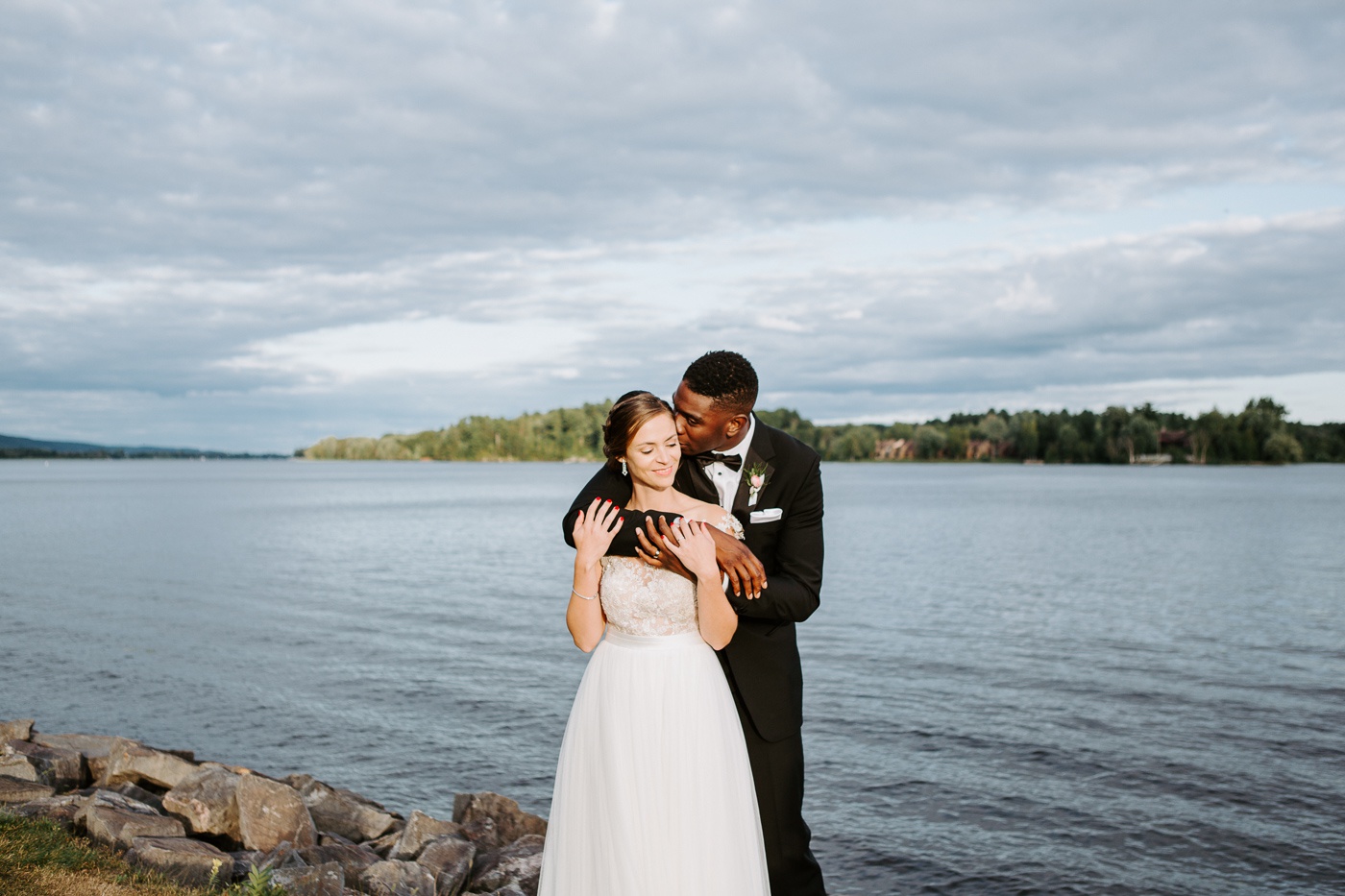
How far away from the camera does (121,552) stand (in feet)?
130

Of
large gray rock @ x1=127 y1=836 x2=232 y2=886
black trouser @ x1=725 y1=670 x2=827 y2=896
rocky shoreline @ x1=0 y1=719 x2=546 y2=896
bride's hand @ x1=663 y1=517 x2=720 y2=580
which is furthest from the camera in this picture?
rocky shoreline @ x1=0 y1=719 x2=546 y2=896

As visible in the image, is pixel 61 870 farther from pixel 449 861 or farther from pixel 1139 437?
pixel 1139 437

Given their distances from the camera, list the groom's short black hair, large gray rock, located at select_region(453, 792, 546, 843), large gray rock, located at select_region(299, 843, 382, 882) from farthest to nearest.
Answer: large gray rock, located at select_region(453, 792, 546, 843) < large gray rock, located at select_region(299, 843, 382, 882) < the groom's short black hair

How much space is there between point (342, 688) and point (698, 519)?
1407 cm

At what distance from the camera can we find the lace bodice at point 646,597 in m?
4.16

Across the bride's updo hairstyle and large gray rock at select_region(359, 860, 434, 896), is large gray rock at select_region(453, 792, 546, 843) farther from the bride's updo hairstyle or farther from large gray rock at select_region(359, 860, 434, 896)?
the bride's updo hairstyle

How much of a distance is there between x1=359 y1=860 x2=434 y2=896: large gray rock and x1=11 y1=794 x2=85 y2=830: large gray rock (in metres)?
2.20

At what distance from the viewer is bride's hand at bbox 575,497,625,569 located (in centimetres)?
411

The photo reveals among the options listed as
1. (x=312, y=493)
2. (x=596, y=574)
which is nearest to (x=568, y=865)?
(x=596, y=574)

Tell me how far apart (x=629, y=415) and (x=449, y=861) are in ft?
16.1

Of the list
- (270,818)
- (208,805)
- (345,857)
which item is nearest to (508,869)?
(345,857)

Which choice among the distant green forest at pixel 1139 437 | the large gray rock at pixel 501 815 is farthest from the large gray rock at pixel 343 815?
the distant green forest at pixel 1139 437

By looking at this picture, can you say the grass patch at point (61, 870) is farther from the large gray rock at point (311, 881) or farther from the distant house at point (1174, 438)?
the distant house at point (1174, 438)

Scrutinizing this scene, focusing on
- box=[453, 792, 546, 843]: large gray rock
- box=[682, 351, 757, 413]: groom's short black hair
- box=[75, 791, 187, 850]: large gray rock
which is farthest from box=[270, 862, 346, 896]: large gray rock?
box=[682, 351, 757, 413]: groom's short black hair
